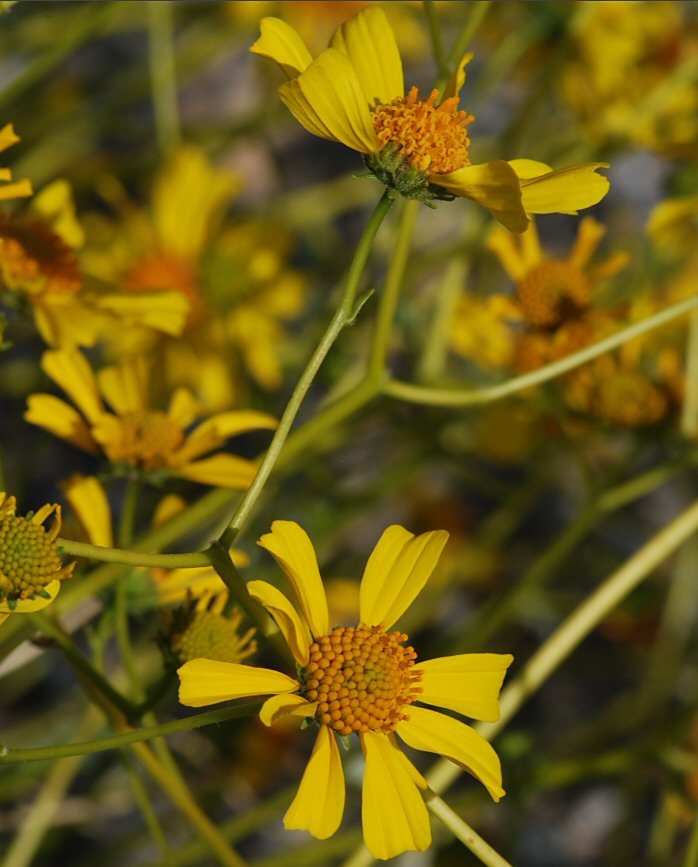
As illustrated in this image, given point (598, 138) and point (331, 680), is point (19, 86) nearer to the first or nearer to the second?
point (331, 680)

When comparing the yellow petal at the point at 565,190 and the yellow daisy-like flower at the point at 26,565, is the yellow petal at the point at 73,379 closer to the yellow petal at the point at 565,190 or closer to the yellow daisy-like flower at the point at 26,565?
the yellow daisy-like flower at the point at 26,565

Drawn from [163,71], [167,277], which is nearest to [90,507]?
[167,277]

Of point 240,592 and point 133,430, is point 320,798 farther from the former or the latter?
point 133,430

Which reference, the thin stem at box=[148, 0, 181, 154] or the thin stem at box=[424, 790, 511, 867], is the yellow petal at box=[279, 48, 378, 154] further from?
the thin stem at box=[148, 0, 181, 154]

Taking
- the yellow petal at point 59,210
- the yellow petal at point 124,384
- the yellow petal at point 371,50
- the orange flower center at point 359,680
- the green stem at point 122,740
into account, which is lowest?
the orange flower center at point 359,680

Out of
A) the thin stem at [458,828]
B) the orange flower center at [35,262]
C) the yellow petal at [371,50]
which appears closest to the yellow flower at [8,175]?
the orange flower center at [35,262]

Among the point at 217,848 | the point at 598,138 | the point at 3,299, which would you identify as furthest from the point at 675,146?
the point at 217,848

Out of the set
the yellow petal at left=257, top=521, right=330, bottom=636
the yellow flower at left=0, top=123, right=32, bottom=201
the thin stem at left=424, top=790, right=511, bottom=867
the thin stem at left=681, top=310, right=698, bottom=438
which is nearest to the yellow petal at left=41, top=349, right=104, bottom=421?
the yellow flower at left=0, top=123, right=32, bottom=201
